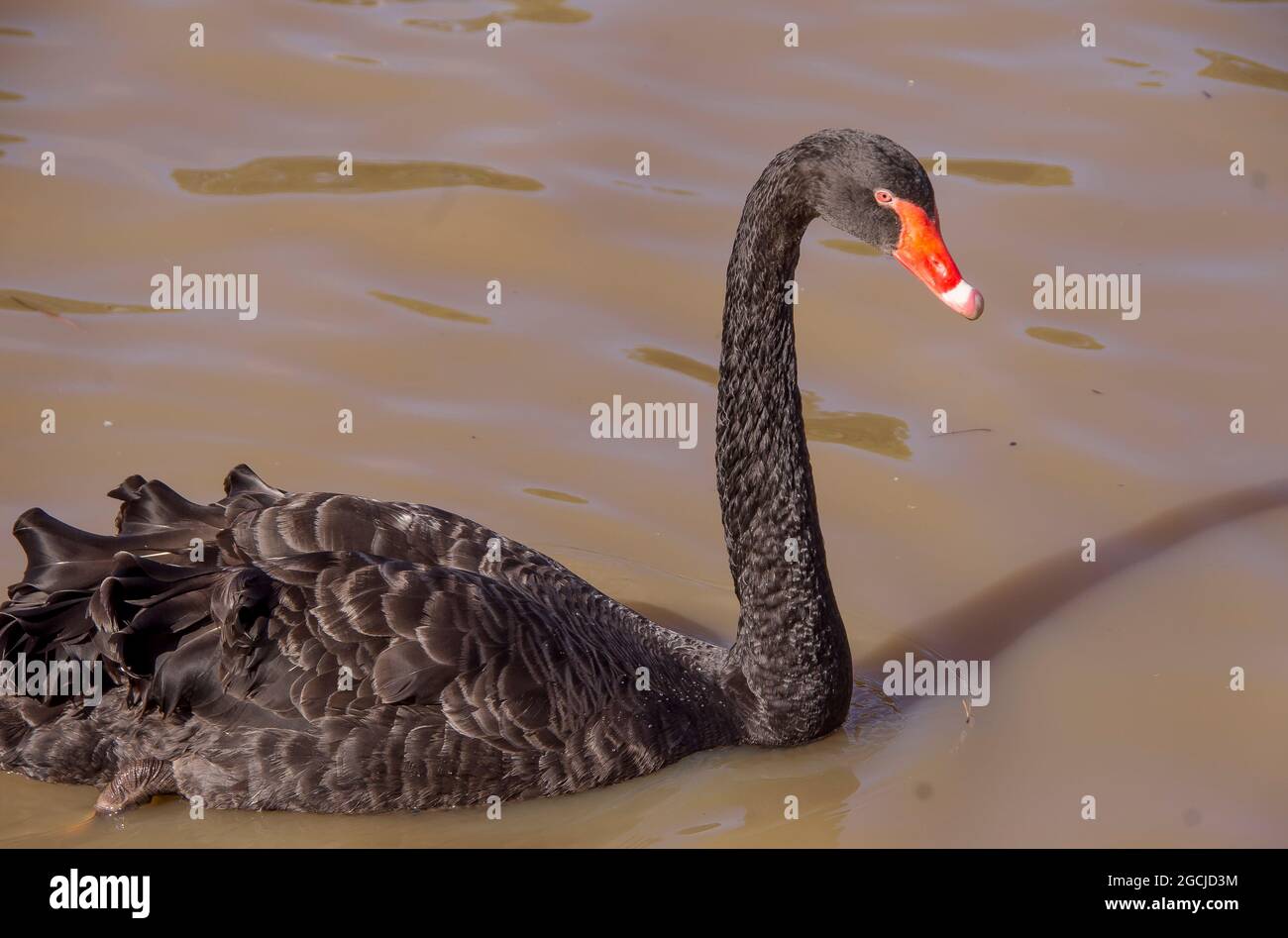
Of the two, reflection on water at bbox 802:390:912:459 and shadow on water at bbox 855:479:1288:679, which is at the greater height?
reflection on water at bbox 802:390:912:459

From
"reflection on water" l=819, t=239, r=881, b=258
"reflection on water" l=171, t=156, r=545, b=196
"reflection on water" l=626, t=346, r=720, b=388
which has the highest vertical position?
"reflection on water" l=171, t=156, r=545, b=196

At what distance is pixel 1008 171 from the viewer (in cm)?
980

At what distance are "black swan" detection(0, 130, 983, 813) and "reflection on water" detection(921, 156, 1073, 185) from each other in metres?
4.76

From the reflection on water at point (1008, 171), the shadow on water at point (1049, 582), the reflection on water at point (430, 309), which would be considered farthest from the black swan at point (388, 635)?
the reflection on water at point (1008, 171)

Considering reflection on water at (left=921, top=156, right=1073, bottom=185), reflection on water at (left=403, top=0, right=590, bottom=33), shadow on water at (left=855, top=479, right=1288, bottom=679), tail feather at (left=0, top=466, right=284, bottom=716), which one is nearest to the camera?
tail feather at (left=0, top=466, right=284, bottom=716)

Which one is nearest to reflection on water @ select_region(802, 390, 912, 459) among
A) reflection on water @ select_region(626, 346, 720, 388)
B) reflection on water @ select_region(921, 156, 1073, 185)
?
reflection on water @ select_region(626, 346, 720, 388)

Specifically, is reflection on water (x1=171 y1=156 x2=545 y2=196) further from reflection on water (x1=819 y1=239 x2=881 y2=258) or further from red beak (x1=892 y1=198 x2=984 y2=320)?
red beak (x1=892 y1=198 x2=984 y2=320)

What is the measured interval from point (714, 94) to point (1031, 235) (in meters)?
2.44

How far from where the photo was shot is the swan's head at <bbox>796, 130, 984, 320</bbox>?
4969 mm

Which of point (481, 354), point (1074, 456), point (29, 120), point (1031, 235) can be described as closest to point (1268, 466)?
point (1074, 456)

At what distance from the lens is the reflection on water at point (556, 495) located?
280 inches

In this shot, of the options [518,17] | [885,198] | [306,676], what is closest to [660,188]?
[518,17]

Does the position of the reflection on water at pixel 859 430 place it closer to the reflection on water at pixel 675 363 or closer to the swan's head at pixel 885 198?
the reflection on water at pixel 675 363

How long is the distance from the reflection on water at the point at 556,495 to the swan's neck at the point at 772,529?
151cm
